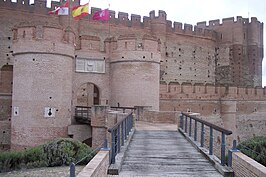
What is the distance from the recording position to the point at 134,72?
18859 mm

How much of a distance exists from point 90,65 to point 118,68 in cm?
166

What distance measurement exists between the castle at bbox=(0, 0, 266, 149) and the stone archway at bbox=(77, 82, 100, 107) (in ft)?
0.25

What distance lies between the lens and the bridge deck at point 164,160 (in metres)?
6.11

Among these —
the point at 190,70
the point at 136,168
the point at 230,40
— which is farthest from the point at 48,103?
the point at 230,40

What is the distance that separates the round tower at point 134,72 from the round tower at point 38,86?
3.41m

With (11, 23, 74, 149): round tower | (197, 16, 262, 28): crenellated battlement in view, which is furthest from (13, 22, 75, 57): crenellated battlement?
(197, 16, 262, 28): crenellated battlement

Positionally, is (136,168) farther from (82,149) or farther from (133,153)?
(82,149)

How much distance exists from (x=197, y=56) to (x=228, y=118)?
897cm

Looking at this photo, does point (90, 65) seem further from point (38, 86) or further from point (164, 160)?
point (164, 160)

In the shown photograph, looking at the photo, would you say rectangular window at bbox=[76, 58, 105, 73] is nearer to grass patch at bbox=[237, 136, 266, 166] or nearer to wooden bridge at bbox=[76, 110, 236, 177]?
grass patch at bbox=[237, 136, 266, 166]

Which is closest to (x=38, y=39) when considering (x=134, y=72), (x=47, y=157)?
(x=134, y=72)

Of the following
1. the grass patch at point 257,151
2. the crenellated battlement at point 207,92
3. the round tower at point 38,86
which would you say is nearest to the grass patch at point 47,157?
the round tower at point 38,86

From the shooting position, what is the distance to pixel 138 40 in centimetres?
1909

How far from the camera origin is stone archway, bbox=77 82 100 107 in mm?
24812
